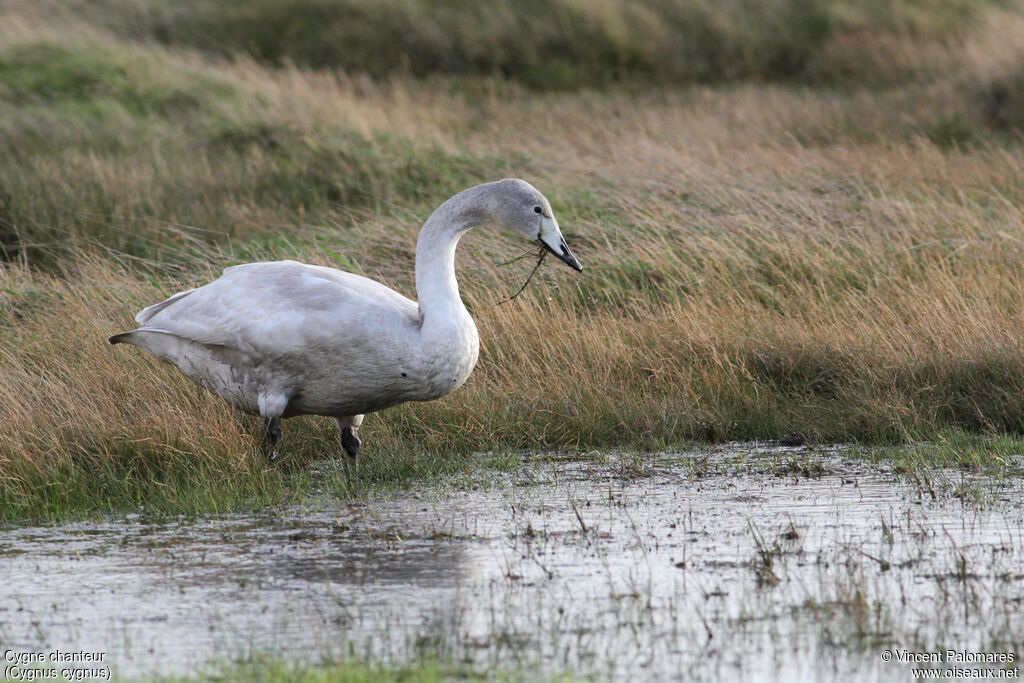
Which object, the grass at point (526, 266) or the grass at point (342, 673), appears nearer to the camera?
the grass at point (342, 673)

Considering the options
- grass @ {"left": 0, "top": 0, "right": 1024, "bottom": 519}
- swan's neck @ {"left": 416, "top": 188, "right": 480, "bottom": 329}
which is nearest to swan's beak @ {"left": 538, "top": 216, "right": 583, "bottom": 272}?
swan's neck @ {"left": 416, "top": 188, "right": 480, "bottom": 329}

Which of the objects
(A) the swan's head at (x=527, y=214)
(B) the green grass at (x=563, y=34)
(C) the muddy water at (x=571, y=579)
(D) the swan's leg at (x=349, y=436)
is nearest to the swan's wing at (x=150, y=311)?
(D) the swan's leg at (x=349, y=436)

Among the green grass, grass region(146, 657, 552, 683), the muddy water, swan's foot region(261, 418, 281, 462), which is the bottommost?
grass region(146, 657, 552, 683)

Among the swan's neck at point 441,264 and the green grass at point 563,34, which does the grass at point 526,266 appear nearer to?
the swan's neck at point 441,264

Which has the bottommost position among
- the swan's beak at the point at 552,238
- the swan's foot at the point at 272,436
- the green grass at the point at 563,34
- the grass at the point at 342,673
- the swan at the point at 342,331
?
the grass at the point at 342,673

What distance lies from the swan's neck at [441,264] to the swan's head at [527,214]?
16 cm

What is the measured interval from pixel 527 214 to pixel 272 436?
1.73m

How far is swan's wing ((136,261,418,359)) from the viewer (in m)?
6.25

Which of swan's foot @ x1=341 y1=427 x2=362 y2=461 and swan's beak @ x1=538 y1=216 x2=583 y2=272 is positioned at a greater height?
swan's beak @ x1=538 y1=216 x2=583 y2=272

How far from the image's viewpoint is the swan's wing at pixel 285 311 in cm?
625

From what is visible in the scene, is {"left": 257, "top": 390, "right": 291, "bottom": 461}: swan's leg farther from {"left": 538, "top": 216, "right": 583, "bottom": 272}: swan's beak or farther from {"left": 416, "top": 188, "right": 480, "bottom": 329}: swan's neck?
{"left": 538, "top": 216, "right": 583, "bottom": 272}: swan's beak

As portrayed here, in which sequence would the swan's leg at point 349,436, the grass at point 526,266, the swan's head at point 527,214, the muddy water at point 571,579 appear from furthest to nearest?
1. the grass at point 526,266
2. the swan's leg at point 349,436
3. the swan's head at point 527,214
4. the muddy water at point 571,579

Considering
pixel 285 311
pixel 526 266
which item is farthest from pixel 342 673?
pixel 526 266

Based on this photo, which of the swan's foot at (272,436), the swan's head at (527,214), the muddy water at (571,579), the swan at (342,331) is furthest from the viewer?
the swan's foot at (272,436)
